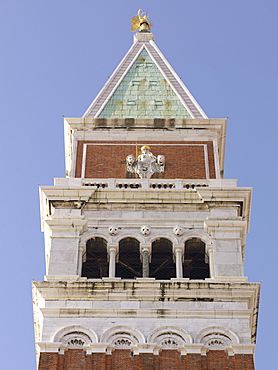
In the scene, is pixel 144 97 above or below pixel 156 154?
above

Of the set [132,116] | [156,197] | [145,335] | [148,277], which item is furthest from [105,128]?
[145,335]

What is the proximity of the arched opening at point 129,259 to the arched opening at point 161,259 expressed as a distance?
525 mm

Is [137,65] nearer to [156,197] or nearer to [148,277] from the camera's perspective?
[156,197]

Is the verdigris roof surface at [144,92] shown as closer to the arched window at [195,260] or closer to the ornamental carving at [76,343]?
the arched window at [195,260]

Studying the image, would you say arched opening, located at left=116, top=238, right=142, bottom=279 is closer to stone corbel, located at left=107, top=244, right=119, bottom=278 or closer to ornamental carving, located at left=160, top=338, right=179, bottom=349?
stone corbel, located at left=107, top=244, right=119, bottom=278

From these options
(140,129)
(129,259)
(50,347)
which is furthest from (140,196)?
(50,347)

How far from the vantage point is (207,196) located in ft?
152

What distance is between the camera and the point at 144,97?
54781mm

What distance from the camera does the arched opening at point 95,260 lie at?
4497cm

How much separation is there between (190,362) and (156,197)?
8.44m

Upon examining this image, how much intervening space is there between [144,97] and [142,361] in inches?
697

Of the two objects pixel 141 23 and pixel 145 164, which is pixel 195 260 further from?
pixel 141 23

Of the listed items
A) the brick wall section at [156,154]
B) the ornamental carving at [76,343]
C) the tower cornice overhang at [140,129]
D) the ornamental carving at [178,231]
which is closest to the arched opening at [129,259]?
the ornamental carving at [178,231]

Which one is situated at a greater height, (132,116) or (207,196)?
(132,116)
